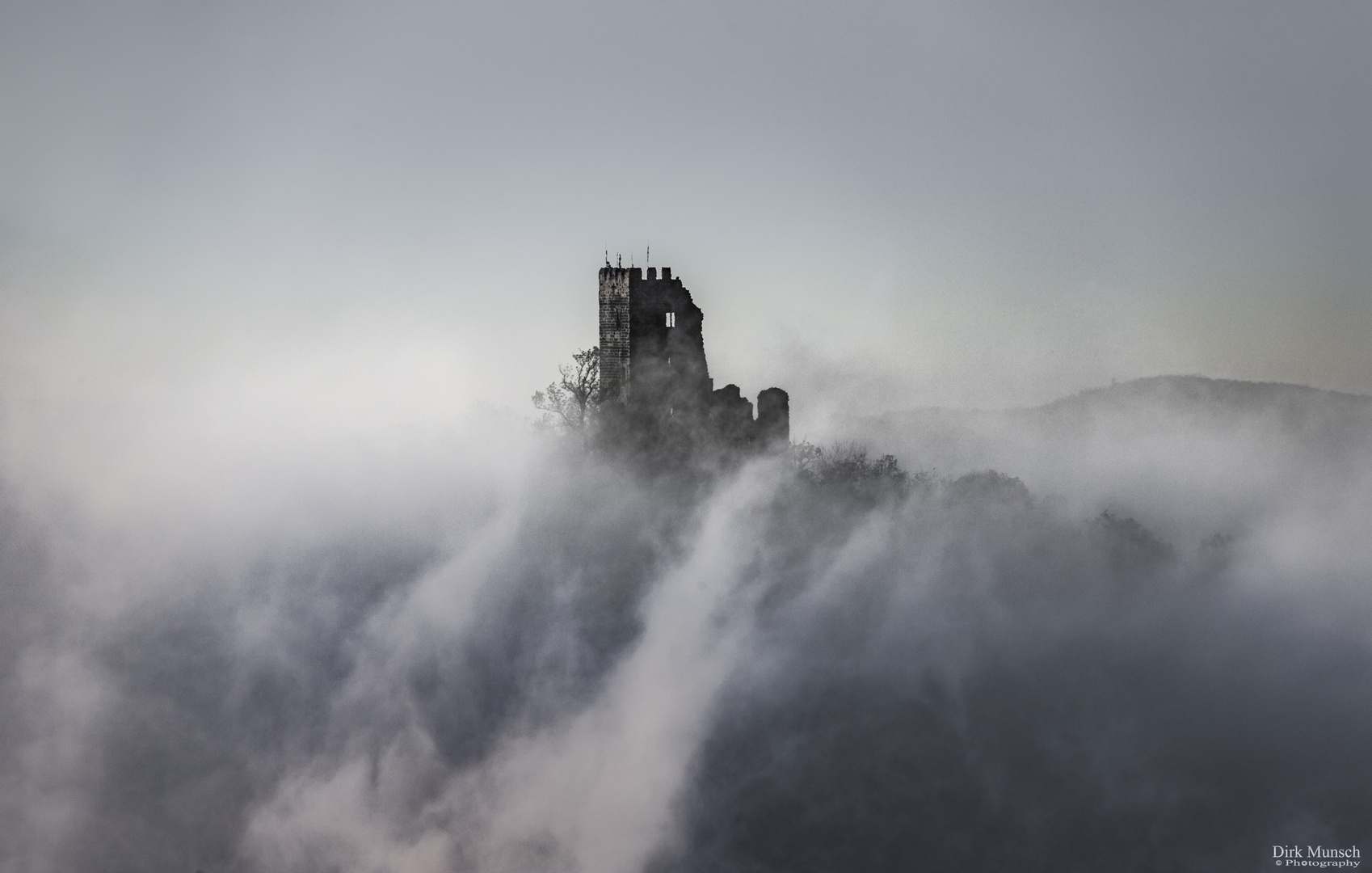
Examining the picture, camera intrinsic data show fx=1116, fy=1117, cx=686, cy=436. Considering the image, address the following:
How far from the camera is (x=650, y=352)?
62062mm

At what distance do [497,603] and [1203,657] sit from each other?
347ft

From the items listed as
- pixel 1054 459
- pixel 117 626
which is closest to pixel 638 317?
pixel 1054 459

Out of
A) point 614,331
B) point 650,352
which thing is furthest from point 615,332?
point 650,352

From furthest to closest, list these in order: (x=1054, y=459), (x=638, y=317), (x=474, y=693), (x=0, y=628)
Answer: (x=0, y=628) < (x=1054, y=459) < (x=474, y=693) < (x=638, y=317)

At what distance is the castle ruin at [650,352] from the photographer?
203 feet

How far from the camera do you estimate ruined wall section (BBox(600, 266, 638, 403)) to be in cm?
6184

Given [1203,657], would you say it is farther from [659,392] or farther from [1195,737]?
[659,392]

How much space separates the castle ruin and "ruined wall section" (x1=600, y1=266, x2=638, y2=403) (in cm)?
4

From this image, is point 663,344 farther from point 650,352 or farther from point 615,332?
point 615,332

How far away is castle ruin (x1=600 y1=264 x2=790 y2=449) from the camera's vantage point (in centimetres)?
6197

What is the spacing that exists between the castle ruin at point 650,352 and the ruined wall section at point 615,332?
45 millimetres

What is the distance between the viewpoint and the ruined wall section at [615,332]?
61844 mm

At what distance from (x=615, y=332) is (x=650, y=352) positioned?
220 cm

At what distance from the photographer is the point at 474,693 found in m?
164
